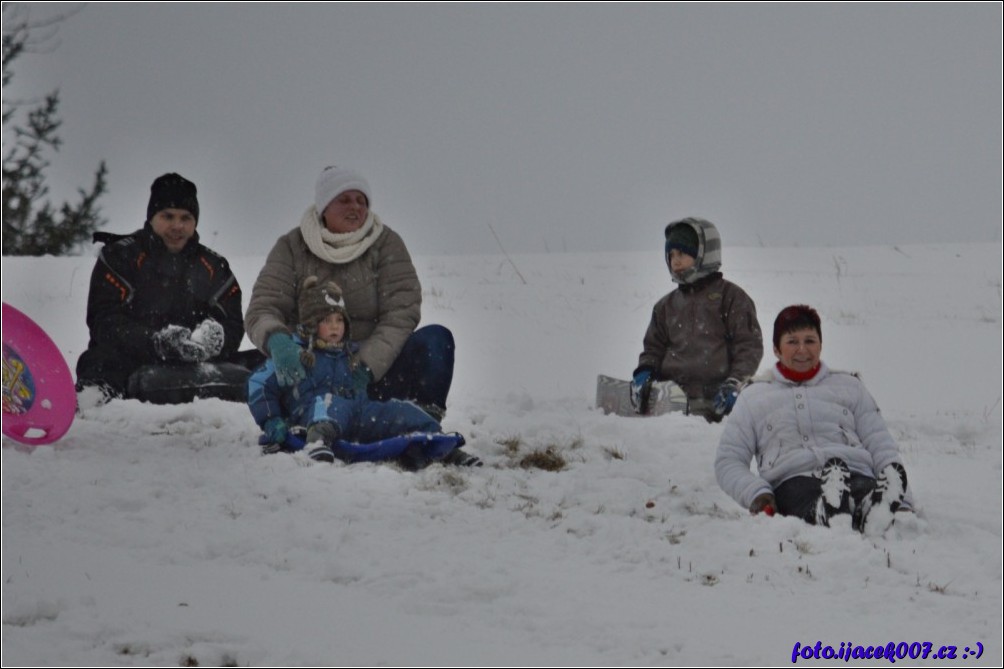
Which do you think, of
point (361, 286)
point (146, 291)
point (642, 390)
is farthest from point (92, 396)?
point (642, 390)

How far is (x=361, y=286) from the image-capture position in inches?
273

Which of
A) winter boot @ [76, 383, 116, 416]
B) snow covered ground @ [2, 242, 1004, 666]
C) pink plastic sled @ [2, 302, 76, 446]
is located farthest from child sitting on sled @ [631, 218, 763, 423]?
pink plastic sled @ [2, 302, 76, 446]

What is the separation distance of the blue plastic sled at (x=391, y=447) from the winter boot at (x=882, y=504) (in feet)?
6.41

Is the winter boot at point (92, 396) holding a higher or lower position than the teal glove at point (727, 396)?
lower

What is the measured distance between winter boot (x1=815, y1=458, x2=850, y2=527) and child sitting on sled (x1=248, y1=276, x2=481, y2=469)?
1694 mm

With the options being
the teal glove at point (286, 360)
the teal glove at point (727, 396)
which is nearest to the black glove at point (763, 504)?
the teal glove at point (727, 396)

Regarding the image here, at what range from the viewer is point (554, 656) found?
3.96 meters

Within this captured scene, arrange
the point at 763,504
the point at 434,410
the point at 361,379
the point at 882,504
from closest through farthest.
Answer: the point at 882,504
the point at 763,504
the point at 361,379
the point at 434,410

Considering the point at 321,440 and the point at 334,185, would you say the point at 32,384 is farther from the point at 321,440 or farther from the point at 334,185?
the point at 334,185

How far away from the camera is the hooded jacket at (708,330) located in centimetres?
780

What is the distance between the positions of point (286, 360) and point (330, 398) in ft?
0.92

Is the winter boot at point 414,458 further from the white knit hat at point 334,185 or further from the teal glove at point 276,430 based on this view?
the white knit hat at point 334,185

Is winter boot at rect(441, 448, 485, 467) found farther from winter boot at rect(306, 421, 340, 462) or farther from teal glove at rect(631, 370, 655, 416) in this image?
teal glove at rect(631, 370, 655, 416)

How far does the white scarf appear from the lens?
686 cm
